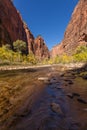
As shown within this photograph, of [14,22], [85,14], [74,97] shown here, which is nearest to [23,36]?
[14,22]

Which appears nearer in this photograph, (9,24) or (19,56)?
(19,56)

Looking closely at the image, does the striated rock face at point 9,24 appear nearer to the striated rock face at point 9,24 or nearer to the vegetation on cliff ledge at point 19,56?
the striated rock face at point 9,24

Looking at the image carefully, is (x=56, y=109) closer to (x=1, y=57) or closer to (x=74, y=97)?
(x=74, y=97)

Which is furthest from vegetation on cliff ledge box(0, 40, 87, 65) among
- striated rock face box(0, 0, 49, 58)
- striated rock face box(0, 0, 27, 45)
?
striated rock face box(0, 0, 27, 45)

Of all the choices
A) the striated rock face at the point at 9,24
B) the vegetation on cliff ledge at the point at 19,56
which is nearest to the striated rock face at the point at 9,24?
Answer: the striated rock face at the point at 9,24

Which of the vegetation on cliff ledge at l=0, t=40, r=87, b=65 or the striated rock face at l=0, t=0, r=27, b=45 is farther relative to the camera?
the striated rock face at l=0, t=0, r=27, b=45

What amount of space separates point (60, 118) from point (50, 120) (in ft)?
1.57

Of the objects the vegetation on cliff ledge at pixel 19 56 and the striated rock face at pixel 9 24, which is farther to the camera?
the striated rock face at pixel 9 24

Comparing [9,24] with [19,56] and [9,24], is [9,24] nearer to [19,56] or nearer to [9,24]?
[9,24]

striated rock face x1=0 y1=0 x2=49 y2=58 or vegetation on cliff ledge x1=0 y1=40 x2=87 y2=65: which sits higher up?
striated rock face x1=0 y1=0 x2=49 y2=58

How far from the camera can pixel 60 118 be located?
684 cm

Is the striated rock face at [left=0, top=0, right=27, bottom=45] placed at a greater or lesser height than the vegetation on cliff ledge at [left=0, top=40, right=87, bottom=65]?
greater

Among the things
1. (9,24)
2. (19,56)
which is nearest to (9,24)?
(9,24)

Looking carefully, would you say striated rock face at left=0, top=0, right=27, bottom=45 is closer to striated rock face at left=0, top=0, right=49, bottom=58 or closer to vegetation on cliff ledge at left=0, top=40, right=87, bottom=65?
striated rock face at left=0, top=0, right=49, bottom=58
